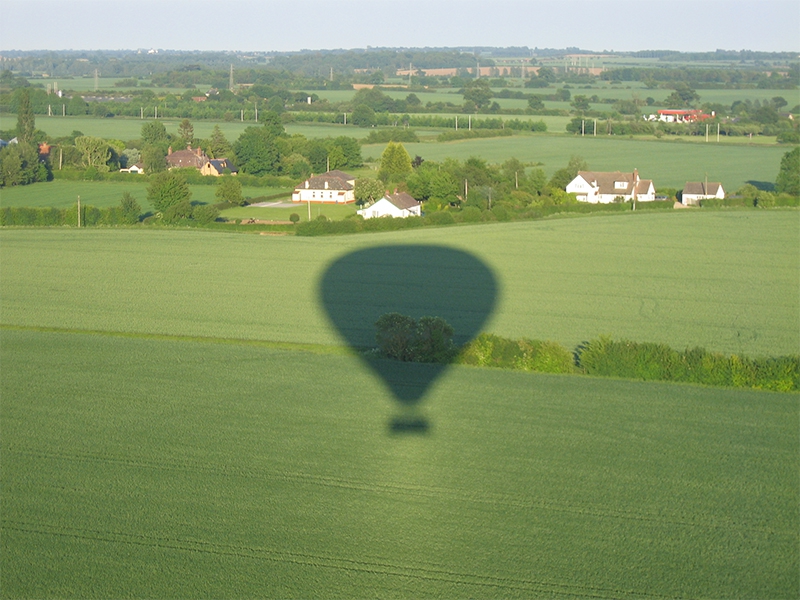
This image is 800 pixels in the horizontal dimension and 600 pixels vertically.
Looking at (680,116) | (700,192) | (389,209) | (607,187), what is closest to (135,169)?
(389,209)

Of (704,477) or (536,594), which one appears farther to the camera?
(704,477)

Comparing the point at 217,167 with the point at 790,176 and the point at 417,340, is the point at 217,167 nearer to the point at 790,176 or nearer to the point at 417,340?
the point at 790,176

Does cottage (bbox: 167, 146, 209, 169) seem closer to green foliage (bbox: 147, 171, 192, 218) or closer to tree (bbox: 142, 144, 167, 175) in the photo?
tree (bbox: 142, 144, 167, 175)

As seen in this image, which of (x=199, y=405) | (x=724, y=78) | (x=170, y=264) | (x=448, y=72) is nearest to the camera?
(x=199, y=405)

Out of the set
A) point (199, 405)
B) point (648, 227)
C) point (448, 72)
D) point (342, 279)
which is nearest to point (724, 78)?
point (448, 72)

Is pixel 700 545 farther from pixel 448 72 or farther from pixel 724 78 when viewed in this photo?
pixel 448 72

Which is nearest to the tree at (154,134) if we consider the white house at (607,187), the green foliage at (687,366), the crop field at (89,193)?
the crop field at (89,193)

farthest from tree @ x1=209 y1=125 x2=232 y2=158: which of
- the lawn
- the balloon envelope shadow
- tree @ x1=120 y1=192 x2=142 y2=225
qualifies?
the lawn
